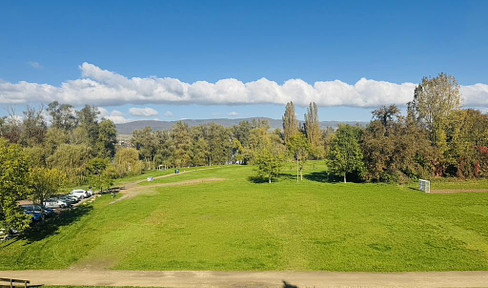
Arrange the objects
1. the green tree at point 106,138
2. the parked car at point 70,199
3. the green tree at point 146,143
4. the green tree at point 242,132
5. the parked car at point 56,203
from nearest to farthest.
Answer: the parked car at point 56,203
the parked car at point 70,199
the green tree at point 106,138
the green tree at point 146,143
the green tree at point 242,132

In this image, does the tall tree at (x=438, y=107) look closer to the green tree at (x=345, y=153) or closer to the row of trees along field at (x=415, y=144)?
the row of trees along field at (x=415, y=144)

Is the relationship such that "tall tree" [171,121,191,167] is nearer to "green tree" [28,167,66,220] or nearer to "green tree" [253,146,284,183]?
"green tree" [253,146,284,183]

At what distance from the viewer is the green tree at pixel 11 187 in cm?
2312

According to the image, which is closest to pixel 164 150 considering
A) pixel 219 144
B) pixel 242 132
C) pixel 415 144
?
pixel 219 144

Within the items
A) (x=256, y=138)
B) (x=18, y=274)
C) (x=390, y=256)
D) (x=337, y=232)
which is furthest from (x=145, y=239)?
(x=256, y=138)

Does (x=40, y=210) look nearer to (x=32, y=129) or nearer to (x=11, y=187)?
(x=11, y=187)

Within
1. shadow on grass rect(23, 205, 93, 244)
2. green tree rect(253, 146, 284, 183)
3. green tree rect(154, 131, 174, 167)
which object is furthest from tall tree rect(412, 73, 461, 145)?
green tree rect(154, 131, 174, 167)

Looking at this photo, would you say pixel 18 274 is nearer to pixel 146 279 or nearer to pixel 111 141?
pixel 146 279

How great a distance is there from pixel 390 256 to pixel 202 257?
40.3 ft

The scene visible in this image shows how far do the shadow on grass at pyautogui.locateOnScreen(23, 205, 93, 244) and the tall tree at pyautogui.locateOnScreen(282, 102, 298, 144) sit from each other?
7903 centimetres

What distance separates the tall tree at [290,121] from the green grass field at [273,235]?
6963 cm

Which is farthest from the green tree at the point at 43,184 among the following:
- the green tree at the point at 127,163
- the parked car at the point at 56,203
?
the green tree at the point at 127,163

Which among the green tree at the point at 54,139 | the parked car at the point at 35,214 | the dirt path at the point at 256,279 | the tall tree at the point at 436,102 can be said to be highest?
the tall tree at the point at 436,102

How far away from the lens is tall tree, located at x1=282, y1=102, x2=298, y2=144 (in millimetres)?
109500
